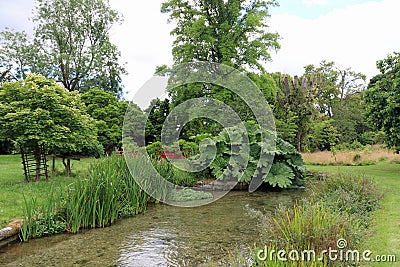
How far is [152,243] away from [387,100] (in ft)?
24.2

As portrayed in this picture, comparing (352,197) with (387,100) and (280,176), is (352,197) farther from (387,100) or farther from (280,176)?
(387,100)

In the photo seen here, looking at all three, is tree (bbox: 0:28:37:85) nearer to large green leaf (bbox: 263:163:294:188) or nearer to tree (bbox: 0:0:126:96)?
tree (bbox: 0:0:126:96)

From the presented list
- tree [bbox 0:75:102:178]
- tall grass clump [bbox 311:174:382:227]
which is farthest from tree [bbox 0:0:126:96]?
tall grass clump [bbox 311:174:382:227]

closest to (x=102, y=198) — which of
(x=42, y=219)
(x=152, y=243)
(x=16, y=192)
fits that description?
(x=42, y=219)

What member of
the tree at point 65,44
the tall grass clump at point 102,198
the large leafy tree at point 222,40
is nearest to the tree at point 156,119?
the large leafy tree at point 222,40

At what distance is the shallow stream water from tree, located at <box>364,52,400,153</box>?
5078 millimetres

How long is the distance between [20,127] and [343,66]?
90.8 ft

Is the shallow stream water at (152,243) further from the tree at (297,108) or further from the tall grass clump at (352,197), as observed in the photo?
the tree at (297,108)

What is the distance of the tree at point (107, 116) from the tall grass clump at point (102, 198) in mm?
8401

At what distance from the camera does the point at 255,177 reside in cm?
916

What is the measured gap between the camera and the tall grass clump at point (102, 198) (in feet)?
16.2

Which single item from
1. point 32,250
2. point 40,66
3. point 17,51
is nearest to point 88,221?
point 32,250

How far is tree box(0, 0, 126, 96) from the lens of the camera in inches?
837

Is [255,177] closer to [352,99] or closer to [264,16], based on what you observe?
[264,16]
